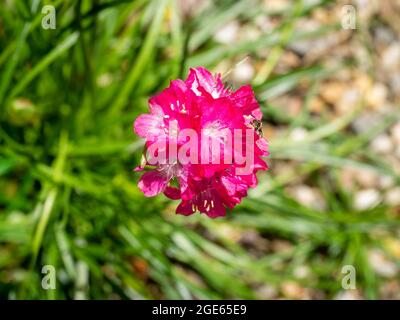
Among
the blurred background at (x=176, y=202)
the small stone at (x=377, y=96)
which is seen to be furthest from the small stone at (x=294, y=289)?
the small stone at (x=377, y=96)

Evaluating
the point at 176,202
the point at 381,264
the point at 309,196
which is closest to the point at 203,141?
the point at 176,202

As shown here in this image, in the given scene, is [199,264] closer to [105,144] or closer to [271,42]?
[105,144]

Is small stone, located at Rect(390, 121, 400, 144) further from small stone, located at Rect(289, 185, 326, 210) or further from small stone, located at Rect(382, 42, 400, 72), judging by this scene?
small stone, located at Rect(289, 185, 326, 210)

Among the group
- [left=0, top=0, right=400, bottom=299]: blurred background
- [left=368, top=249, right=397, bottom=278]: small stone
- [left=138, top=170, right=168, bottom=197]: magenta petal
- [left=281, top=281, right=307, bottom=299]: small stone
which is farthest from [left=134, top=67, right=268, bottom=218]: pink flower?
[left=368, top=249, right=397, bottom=278]: small stone

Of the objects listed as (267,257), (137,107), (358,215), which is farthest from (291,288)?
(137,107)

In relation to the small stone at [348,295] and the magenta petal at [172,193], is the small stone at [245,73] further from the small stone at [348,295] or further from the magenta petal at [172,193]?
the magenta petal at [172,193]
